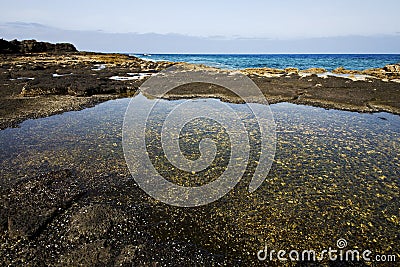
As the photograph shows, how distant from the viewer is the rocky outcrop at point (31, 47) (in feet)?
277

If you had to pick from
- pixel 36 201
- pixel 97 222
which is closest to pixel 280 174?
pixel 97 222

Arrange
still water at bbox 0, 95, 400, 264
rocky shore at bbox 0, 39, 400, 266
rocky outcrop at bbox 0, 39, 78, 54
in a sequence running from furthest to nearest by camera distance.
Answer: rocky outcrop at bbox 0, 39, 78, 54
still water at bbox 0, 95, 400, 264
rocky shore at bbox 0, 39, 400, 266

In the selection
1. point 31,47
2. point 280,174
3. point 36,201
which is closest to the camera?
point 36,201

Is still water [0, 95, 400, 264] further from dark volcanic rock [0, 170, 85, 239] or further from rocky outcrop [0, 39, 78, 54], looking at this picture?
rocky outcrop [0, 39, 78, 54]

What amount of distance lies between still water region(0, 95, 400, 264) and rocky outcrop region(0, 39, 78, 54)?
291 ft

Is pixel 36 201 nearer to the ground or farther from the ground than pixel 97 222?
farther from the ground

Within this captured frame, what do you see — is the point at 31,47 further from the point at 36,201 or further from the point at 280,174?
the point at 280,174

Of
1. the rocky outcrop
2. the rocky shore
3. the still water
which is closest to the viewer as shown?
the rocky shore

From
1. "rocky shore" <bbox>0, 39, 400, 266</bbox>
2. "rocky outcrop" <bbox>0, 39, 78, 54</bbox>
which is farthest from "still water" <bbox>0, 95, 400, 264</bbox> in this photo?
"rocky outcrop" <bbox>0, 39, 78, 54</bbox>

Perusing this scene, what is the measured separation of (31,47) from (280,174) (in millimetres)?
108746

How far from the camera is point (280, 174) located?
10930mm

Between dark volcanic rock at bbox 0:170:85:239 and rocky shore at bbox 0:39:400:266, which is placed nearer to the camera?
rocky shore at bbox 0:39:400:266

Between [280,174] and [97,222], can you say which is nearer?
[97,222]

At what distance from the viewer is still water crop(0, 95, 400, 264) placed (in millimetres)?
7531
